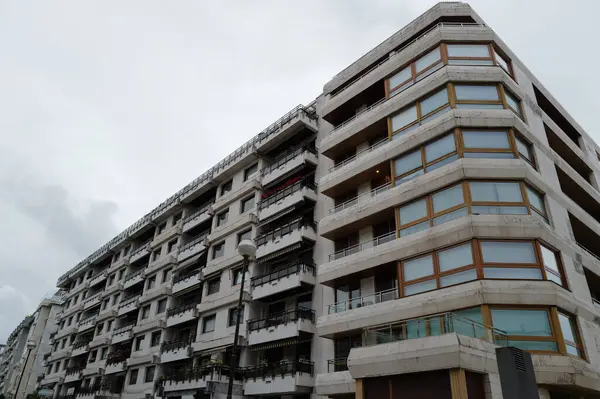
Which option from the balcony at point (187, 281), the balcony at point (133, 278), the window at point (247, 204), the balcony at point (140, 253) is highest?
the balcony at point (140, 253)

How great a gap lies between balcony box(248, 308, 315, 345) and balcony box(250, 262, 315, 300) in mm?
1368

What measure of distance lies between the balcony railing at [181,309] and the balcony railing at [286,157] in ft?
35.2

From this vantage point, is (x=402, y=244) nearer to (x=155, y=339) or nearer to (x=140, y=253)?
(x=155, y=339)

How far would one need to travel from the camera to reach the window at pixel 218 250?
33603 millimetres

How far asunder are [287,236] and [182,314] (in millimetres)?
12108

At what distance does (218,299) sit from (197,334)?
10.3 ft

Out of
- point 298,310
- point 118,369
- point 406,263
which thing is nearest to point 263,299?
point 298,310

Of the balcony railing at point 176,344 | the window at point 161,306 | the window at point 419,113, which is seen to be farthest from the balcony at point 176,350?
the window at point 419,113

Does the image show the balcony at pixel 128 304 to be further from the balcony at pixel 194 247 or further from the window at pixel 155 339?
the balcony at pixel 194 247

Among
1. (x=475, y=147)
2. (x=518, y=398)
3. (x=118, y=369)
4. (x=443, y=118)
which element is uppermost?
(x=443, y=118)

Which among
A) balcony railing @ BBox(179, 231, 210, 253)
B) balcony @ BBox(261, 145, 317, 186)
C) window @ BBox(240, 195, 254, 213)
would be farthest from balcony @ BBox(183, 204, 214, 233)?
balcony @ BBox(261, 145, 317, 186)

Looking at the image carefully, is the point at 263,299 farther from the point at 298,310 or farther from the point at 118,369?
the point at 118,369

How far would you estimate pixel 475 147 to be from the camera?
63.5ft

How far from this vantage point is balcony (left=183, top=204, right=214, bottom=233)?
3668 cm
